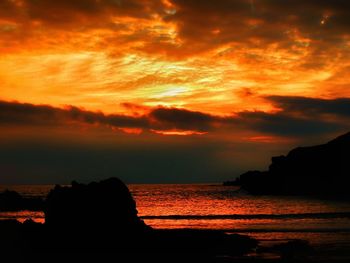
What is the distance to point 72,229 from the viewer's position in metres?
42.8

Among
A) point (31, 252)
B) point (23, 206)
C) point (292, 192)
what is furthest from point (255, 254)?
point (292, 192)

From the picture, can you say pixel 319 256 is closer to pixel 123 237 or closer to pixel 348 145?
pixel 123 237

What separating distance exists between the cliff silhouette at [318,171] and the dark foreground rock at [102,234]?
141178mm

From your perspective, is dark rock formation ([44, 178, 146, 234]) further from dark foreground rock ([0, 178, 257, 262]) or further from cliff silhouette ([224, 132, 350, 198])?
cliff silhouette ([224, 132, 350, 198])

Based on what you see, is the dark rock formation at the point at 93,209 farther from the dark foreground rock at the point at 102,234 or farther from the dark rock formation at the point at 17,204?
the dark rock formation at the point at 17,204

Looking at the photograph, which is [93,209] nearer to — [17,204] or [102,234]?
[102,234]

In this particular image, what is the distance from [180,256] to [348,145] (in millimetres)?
160092

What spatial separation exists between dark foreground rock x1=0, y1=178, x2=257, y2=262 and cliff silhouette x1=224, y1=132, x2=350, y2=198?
14118 centimetres

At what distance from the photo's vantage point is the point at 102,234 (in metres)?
43.0

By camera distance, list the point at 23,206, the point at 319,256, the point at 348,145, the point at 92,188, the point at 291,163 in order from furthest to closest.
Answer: the point at 291,163, the point at 348,145, the point at 23,206, the point at 92,188, the point at 319,256

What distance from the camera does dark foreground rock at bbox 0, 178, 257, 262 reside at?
40.3 m

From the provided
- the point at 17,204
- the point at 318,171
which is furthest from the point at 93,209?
the point at 318,171

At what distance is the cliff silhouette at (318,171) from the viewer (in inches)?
7072

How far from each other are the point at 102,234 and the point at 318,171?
158005 mm
